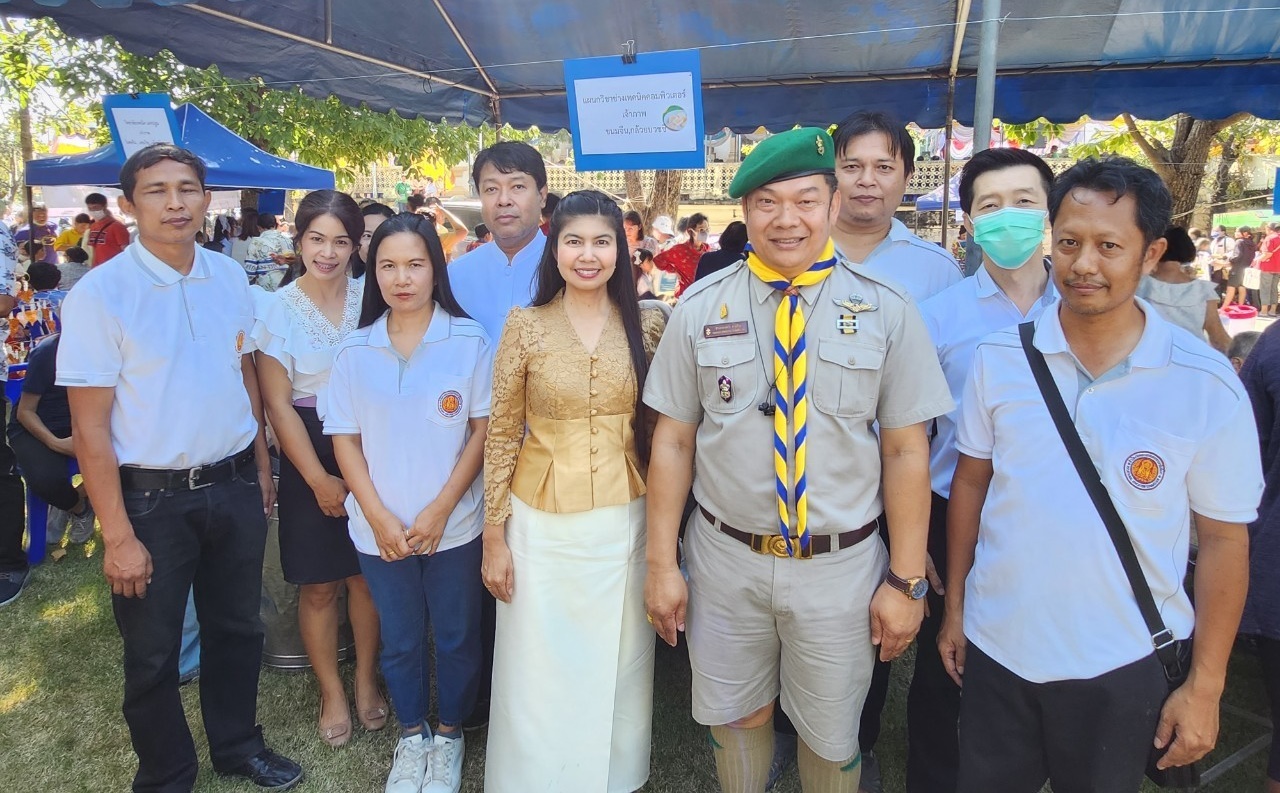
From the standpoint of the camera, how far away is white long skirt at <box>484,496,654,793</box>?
229 cm

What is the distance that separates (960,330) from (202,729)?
10.8 feet

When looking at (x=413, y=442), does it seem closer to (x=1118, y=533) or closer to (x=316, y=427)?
(x=316, y=427)

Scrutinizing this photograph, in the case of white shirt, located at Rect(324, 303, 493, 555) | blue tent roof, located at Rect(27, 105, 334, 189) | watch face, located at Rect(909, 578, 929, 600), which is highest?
blue tent roof, located at Rect(27, 105, 334, 189)

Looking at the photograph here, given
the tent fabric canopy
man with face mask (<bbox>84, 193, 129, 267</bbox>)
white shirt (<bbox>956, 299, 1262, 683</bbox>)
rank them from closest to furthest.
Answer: white shirt (<bbox>956, 299, 1262, 683</bbox>), the tent fabric canopy, man with face mask (<bbox>84, 193, 129, 267</bbox>)

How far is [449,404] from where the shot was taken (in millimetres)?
2467

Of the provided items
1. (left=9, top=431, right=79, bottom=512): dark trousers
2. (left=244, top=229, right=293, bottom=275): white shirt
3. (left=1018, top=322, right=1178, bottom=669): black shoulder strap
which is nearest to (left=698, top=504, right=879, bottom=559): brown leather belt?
(left=1018, top=322, right=1178, bottom=669): black shoulder strap

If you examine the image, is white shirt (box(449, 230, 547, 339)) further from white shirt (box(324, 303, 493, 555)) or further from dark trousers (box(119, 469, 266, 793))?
dark trousers (box(119, 469, 266, 793))

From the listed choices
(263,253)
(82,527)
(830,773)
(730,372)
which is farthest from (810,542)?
(263,253)

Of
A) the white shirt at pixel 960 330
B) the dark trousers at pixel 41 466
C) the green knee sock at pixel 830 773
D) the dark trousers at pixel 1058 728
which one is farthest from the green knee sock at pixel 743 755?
the dark trousers at pixel 41 466

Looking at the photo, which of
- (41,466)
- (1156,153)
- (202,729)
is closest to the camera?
(202,729)

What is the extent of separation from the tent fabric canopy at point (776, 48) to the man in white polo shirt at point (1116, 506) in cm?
331

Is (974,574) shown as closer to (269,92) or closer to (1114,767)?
(1114,767)

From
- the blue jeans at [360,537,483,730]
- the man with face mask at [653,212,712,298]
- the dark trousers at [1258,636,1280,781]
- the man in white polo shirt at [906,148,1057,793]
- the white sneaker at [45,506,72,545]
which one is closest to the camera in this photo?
the dark trousers at [1258,636,1280,781]

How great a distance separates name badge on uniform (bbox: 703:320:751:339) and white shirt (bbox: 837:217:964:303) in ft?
3.00
